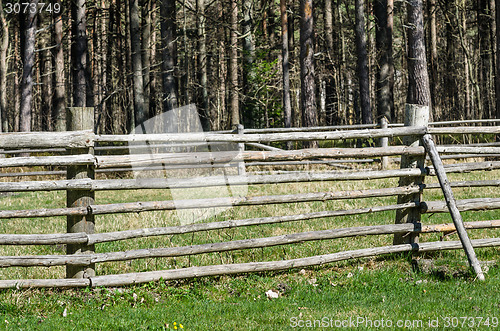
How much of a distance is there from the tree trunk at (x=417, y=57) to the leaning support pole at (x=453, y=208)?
10567mm

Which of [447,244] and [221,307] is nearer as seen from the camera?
[221,307]

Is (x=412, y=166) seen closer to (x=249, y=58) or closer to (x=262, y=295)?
(x=262, y=295)

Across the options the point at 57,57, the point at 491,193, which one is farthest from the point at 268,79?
the point at 491,193

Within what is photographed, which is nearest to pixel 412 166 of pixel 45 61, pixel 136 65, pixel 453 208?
pixel 453 208

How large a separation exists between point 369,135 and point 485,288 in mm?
1966

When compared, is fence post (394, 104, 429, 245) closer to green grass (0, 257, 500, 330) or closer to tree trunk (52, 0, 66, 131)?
green grass (0, 257, 500, 330)

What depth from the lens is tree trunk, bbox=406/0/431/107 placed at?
1544cm

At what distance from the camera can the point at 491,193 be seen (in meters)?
9.56

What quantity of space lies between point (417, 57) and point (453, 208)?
11.1m

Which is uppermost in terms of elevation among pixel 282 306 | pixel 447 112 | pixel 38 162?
pixel 447 112

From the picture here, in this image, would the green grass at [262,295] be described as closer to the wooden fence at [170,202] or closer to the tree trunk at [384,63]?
the wooden fence at [170,202]

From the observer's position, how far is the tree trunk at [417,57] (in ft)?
50.6

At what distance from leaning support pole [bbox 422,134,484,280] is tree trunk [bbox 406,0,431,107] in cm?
1057

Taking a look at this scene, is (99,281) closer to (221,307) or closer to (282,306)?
(221,307)
